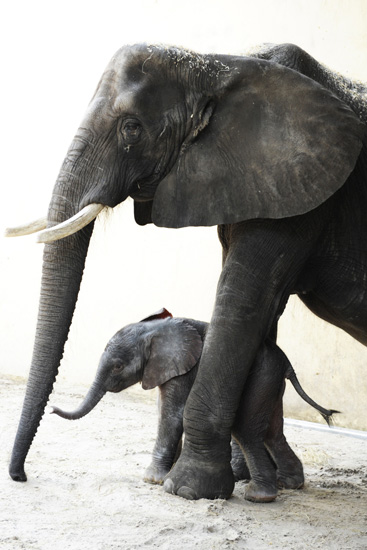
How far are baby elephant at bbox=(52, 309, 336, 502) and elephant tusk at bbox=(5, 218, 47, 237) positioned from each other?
67 centimetres

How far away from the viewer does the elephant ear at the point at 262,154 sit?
365 cm

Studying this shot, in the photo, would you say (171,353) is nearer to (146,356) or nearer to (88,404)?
(146,356)

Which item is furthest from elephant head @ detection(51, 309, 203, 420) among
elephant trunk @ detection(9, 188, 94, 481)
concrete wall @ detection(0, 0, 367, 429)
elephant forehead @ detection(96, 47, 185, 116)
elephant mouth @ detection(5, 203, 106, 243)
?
concrete wall @ detection(0, 0, 367, 429)

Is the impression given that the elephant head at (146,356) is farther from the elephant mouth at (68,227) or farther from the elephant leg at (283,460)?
the elephant mouth at (68,227)

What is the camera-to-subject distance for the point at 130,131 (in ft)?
12.0

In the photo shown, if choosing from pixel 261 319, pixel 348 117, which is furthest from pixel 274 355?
pixel 348 117

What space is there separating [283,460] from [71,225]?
5.08 ft

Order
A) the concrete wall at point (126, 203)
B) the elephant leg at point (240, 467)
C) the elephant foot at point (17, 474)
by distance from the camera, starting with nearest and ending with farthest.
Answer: the elephant foot at point (17, 474), the elephant leg at point (240, 467), the concrete wall at point (126, 203)

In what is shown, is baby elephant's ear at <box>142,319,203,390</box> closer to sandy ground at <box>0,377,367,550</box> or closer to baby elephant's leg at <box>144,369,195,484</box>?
baby elephant's leg at <box>144,369,195,484</box>

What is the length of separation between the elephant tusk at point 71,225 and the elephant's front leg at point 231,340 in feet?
2.00

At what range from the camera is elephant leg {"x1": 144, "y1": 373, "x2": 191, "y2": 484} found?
13.1 ft

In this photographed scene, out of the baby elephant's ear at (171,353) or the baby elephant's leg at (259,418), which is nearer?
the baby elephant's leg at (259,418)

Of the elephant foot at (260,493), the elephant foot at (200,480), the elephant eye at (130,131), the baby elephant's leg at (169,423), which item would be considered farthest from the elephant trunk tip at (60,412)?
the elephant eye at (130,131)

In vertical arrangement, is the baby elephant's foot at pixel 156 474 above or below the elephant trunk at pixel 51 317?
below
